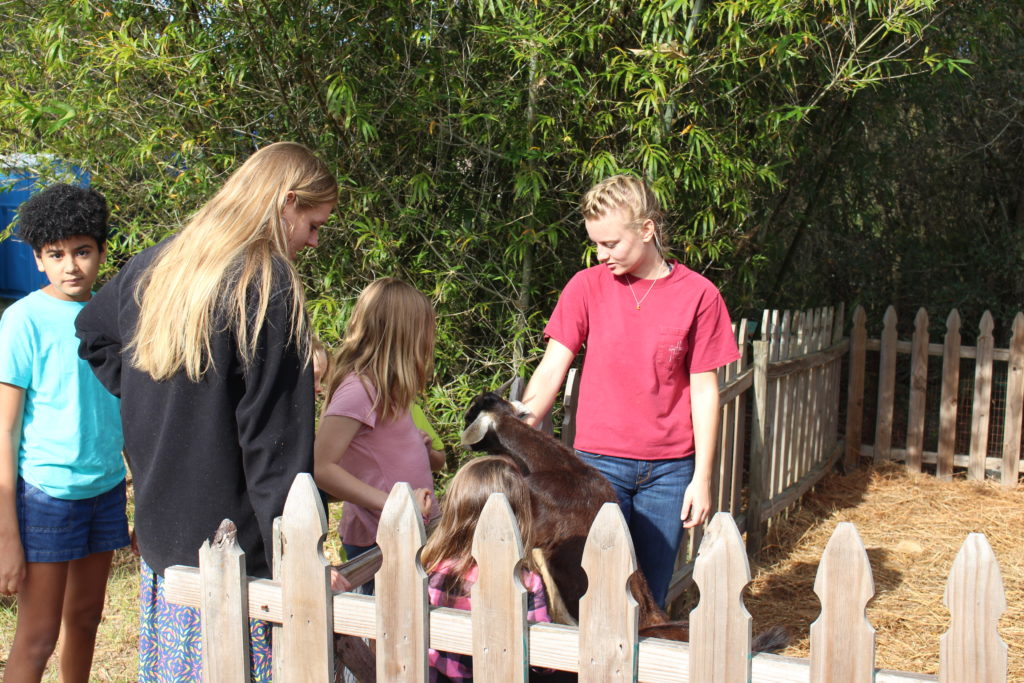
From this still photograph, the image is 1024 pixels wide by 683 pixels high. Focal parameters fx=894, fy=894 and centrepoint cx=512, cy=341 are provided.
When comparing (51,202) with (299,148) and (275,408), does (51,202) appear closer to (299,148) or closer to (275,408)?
(299,148)

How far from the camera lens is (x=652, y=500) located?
2.80 metres

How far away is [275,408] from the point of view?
1.77 meters

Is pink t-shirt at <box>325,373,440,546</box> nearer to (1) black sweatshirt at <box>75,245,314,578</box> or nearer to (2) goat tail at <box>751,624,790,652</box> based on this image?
(1) black sweatshirt at <box>75,245,314,578</box>

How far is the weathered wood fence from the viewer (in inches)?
64.4

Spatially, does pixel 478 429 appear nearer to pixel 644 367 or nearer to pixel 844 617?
pixel 644 367

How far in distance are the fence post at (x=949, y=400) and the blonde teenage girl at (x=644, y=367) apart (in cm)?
457

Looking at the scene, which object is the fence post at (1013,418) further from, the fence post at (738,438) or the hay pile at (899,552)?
the fence post at (738,438)

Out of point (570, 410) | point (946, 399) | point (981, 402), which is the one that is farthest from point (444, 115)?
point (981, 402)

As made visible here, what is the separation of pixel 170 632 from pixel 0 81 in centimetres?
375

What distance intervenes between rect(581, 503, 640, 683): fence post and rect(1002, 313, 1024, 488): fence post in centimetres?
574

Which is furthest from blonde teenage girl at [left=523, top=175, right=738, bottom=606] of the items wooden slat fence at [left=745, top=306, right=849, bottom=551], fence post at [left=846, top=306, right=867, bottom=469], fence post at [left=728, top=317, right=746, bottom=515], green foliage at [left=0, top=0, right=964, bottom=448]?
fence post at [left=846, top=306, right=867, bottom=469]

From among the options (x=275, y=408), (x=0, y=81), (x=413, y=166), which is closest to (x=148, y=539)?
(x=275, y=408)

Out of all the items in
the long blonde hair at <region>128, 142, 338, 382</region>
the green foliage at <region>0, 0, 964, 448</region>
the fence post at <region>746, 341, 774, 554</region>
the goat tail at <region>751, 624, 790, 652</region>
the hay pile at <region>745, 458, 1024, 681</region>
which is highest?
the green foliage at <region>0, 0, 964, 448</region>

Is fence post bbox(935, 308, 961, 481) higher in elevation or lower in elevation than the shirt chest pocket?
lower
